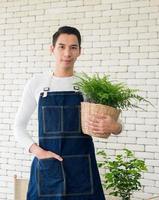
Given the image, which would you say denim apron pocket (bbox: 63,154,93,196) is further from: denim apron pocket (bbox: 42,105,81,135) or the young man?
denim apron pocket (bbox: 42,105,81,135)

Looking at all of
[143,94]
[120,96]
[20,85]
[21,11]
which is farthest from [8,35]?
[120,96]

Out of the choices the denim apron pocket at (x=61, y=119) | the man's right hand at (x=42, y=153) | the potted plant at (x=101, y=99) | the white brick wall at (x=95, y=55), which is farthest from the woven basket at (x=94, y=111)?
the white brick wall at (x=95, y=55)

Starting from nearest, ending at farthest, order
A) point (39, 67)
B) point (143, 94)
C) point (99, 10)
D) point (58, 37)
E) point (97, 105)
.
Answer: point (97, 105) → point (58, 37) → point (143, 94) → point (99, 10) → point (39, 67)

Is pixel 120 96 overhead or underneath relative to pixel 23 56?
underneath

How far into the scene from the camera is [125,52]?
10.6 ft

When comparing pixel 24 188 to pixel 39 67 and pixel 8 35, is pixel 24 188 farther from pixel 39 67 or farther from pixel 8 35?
pixel 8 35

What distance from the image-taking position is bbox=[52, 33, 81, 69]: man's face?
1.98 meters

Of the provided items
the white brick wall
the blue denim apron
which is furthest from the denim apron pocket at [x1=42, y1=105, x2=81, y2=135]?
the white brick wall

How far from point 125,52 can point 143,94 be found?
0.39 meters

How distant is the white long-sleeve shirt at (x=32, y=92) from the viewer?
2.06m

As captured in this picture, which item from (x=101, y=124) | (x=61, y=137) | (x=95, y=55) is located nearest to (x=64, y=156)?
(x=61, y=137)

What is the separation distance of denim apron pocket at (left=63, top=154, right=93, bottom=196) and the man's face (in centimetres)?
50

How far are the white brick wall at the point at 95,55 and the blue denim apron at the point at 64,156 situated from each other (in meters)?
1.17

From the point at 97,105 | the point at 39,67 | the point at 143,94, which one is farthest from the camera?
the point at 39,67
